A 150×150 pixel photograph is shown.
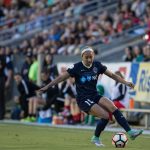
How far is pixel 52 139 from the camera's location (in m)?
17.3

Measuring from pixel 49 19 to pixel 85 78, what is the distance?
18913mm

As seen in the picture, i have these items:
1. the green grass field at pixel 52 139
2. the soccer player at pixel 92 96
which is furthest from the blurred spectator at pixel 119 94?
the soccer player at pixel 92 96

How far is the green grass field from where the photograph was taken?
15.0 m

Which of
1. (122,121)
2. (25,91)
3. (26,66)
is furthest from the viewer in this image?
(26,66)

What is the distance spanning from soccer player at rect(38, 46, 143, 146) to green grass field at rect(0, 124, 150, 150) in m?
0.41

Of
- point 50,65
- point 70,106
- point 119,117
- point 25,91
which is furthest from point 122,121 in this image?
point 50,65

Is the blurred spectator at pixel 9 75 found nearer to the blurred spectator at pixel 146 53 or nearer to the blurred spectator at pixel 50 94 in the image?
the blurred spectator at pixel 50 94

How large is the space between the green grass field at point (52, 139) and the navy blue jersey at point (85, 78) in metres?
1.05

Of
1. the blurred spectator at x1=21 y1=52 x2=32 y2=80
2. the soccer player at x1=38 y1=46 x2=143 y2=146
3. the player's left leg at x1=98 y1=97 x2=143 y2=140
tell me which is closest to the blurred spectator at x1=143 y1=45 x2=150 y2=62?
the blurred spectator at x1=21 y1=52 x2=32 y2=80

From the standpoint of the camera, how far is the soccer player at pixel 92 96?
1566 cm

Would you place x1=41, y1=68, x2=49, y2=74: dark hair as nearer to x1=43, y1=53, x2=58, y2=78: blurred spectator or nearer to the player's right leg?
x1=43, y1=53, x2=58, y2=78: blurred spectator

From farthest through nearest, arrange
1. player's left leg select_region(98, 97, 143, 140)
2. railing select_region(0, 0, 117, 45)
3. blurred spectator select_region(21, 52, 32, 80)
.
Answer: railing select_region(0, 0, 117, 45) → blurred spectator select_region(21, 52, 32, 80) → player's left leg select_region(98, 97, 143, 140)

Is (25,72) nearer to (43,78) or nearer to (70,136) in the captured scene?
(43,78)

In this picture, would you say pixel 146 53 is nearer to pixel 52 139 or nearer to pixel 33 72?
pixel 33 72
